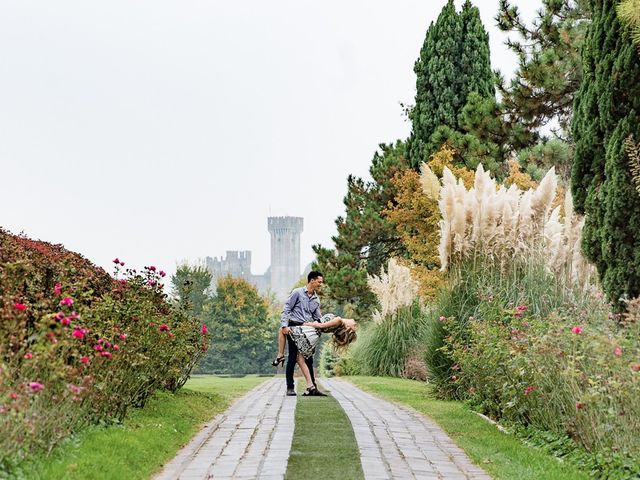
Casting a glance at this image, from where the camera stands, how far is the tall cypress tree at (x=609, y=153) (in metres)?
9.02

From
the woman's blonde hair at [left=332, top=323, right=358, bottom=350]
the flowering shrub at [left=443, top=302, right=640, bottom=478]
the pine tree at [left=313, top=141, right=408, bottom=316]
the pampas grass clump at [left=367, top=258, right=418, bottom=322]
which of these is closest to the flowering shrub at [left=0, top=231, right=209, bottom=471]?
the woman's blonde hair at [left=332, top=323, right=358, bottom=350]

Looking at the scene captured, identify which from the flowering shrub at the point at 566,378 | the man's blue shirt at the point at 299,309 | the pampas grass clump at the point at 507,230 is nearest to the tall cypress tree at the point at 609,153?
the pampas grass clump at the point at 507,230

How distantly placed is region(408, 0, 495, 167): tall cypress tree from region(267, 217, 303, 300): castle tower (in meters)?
103

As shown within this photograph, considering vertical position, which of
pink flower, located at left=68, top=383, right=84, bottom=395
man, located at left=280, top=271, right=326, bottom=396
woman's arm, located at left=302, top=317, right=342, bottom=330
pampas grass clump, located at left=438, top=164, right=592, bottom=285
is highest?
pampas grass clump, located at left=438, top=164, right=592, bottom=285

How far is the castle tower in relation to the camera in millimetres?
129000

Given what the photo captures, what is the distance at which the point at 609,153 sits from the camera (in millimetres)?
9227

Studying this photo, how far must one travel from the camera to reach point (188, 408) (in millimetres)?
9117

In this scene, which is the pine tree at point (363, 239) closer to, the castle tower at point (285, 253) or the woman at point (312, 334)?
the woman at point (312, 334)

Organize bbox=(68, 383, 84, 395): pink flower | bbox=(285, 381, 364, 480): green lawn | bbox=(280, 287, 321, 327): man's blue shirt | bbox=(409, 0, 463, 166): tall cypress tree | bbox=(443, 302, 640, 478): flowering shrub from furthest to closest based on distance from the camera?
bbox=(409, 0, 463, 166): tall cypress tree < bbox=(280, 287, 321, 327): man's blue shirt < bbox=(443, 302, 640, 478): flowering shrub < bbox=(285, 381, 364, 480): green lawn < bbox=(68, 383, 84, 395): pink flower

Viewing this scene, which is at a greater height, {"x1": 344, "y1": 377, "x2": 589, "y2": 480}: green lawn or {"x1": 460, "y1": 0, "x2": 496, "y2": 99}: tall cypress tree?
{"x1": 460, "y1": 0, "x2": 496, "y2": 99}: tall cypress tree

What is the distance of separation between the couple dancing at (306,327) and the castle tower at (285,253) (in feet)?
385

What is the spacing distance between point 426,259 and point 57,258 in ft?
35.0

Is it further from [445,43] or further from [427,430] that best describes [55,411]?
[445,43]

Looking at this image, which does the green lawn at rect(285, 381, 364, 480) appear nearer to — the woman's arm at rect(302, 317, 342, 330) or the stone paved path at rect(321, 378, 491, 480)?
the stone paved path at rect(321, 378, 491, 480)
